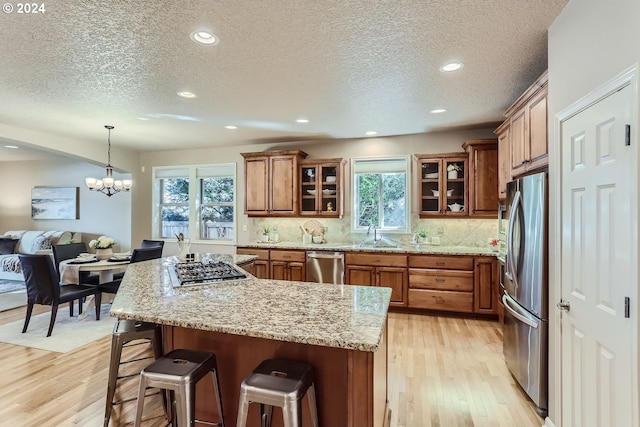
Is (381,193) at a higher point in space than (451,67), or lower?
lower

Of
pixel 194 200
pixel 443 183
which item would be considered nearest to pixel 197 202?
pixel 194 200

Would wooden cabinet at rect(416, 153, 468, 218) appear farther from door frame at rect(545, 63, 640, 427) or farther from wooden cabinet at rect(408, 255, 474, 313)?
door frame at rect(545, 63, 640, 427)

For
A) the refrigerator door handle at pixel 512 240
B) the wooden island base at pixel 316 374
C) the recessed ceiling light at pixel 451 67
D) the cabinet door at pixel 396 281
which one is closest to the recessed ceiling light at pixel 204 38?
the recessed ceiling light at pixel 451 67

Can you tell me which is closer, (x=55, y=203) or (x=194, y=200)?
(x=194, y=200)

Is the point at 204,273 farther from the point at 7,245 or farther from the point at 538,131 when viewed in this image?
the point at 7,245

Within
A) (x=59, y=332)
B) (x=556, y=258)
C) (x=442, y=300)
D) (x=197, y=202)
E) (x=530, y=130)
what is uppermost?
(x=530, y=130)

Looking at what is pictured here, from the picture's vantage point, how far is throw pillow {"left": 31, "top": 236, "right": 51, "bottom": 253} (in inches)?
259

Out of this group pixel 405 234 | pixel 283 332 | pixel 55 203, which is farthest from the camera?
pixel 55 203

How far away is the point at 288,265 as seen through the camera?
4898mm

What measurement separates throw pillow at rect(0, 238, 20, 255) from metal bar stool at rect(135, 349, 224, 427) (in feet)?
24.8

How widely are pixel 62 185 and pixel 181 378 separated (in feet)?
25.9

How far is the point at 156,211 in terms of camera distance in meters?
6.39

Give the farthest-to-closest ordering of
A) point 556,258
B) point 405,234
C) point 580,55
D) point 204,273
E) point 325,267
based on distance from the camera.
→ point 405,234
point 325,267
point 204,273
point 556,258
point 580,55

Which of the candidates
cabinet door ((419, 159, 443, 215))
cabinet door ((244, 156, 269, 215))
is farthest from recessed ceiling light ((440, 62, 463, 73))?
cabinet door ((244, 156, 269, 215))
